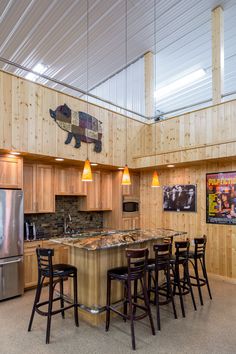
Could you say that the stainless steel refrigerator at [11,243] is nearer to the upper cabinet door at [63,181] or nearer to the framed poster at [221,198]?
the upper cabinet door at [63,181]

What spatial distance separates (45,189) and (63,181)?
50 centimetres

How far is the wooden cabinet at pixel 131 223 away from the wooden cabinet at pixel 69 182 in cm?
143

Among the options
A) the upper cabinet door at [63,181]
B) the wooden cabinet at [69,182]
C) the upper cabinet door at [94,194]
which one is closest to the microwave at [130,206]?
the upper cabinet door at [94,194]

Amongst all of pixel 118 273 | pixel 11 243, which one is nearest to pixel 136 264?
pixel 118 273

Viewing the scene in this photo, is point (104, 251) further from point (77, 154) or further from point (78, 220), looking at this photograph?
point (78, 220)

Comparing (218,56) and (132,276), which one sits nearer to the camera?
(132,276)

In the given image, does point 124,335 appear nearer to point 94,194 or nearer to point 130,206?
point 94,194

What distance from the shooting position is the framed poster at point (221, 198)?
5.39 meters

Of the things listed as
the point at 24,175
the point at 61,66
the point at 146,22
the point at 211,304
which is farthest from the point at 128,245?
the point at 61,66

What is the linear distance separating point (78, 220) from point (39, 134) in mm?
2616

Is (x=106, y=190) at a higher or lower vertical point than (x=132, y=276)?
higher

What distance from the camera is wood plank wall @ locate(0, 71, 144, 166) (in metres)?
4.25

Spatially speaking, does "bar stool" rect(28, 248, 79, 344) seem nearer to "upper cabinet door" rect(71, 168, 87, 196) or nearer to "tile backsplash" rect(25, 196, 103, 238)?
"tile backsplash" rect(25, 196, 103, 238)

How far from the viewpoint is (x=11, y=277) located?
14.6ft
